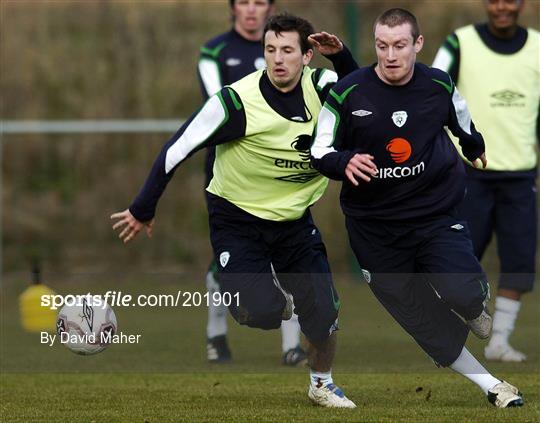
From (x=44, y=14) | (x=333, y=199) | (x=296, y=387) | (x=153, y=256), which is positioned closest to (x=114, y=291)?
(x=153, y=256)

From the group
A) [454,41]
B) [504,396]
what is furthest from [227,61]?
[504,396]

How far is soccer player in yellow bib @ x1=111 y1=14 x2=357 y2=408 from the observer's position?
6.21 meters

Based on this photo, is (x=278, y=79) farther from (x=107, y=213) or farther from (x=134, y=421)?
(x=107, y=213)

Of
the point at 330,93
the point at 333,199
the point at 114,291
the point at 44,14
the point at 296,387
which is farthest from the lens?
the point at 44,14

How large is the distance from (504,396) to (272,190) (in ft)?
4.91

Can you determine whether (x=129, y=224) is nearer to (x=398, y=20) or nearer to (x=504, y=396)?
(x=398, y=20)

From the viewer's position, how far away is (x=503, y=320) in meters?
8.16

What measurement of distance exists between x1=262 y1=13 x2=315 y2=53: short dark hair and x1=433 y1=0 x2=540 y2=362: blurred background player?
201cm

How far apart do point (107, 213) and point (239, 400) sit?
23.5 feet

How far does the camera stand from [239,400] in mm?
6344

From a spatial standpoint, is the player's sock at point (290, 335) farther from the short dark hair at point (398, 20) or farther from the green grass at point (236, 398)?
the short dark hair at point (398, 20)

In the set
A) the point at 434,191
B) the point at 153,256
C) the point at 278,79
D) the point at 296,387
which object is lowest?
the point at 153,256

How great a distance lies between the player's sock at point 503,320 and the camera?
8022mm

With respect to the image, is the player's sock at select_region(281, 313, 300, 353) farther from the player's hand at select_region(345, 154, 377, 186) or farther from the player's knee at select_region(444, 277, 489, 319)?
the player's hand at select_region(345, 154, 377, 186)
